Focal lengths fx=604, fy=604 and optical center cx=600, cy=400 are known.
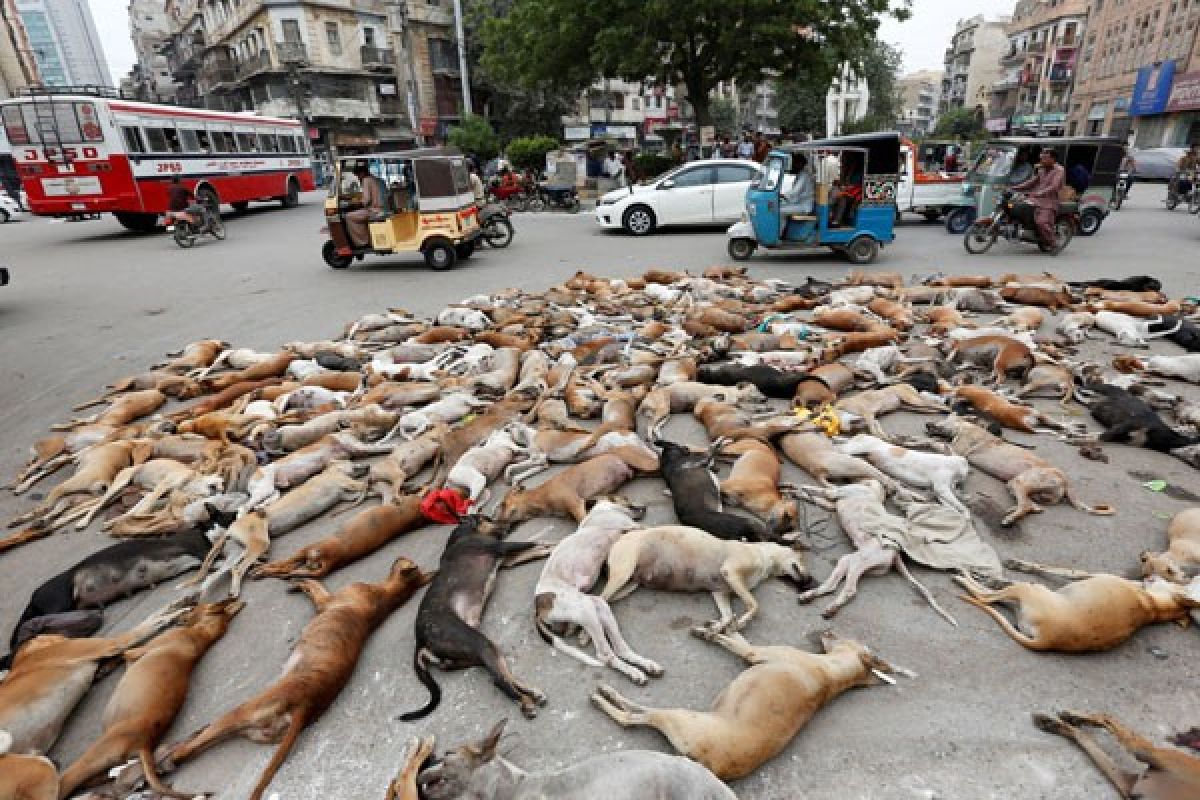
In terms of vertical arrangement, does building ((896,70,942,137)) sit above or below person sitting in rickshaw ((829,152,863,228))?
above

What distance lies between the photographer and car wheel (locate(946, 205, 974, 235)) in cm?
1484

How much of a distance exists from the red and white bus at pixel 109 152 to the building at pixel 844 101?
21.7 meters

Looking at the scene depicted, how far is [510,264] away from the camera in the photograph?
43.2 feet

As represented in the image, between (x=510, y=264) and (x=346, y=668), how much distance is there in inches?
441

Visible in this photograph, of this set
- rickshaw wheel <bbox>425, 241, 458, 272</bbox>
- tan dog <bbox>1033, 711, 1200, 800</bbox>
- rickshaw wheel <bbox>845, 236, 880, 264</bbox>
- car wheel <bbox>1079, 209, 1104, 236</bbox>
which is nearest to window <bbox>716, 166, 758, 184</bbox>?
rickshaw wheel <bbox>845, 236, 880, 264</bbox>

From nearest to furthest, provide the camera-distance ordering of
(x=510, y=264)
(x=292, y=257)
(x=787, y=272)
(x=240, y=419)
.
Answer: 1. (x=240, y=419)
2. (x=787, y=272)
3. (x=510, y=264)
4. (x=292, y=257)

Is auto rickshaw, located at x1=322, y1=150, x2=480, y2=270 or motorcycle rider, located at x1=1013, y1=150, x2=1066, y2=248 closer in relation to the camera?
motorcycle rider, located at x1=1013, y1=150, x2=1066, y2=248

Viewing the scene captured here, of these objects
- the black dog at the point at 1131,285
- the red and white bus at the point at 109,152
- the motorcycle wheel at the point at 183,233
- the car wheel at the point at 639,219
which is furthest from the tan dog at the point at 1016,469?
the red and white bus at the point at 109,152

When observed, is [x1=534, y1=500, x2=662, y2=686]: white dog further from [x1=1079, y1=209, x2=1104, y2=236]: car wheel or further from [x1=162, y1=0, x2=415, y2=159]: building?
[x1=162, y1=0, x2=415, y2=159]: building

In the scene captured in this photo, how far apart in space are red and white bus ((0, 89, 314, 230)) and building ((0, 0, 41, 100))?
102ft

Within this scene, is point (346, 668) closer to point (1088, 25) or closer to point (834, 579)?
point (834, 579)

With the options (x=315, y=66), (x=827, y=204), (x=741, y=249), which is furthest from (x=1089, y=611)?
(x=315, y=66)

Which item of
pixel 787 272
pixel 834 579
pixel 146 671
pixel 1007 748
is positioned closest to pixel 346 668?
pixel 146 671

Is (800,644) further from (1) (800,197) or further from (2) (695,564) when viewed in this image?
(1) (800,197)
